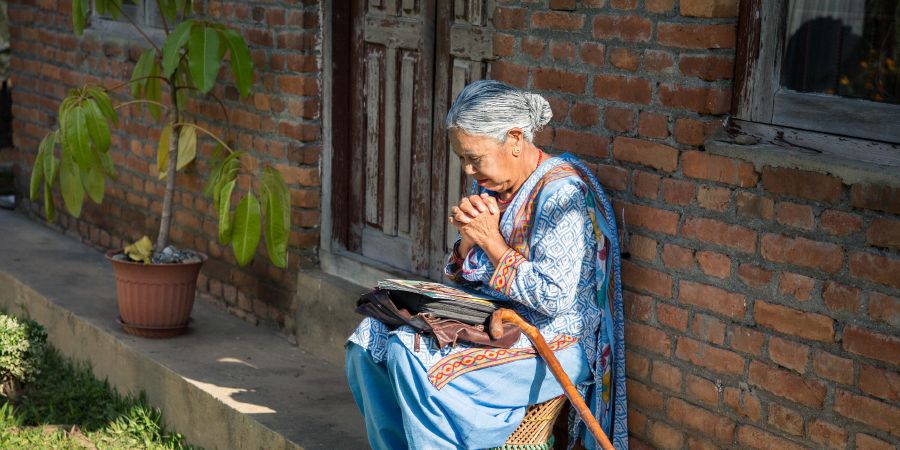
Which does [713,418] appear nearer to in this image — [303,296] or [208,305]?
[303,296]

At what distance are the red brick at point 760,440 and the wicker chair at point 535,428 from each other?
56cm

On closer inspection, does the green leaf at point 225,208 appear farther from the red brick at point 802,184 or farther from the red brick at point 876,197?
the red brick at point 876,197

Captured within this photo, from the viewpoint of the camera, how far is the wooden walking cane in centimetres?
327

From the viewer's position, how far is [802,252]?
3154mm

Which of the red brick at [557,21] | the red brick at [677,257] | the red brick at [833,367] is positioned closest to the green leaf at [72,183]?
the red brick at [557,21]

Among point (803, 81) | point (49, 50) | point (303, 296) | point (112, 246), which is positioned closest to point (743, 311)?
point (803, 81)

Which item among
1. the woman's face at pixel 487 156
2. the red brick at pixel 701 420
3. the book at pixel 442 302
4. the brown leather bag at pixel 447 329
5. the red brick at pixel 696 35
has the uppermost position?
the red brick at pixel 696 35

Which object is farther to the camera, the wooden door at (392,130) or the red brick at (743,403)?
the wooden door at (392,130)

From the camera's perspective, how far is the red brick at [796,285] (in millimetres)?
3148

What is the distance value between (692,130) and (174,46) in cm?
246

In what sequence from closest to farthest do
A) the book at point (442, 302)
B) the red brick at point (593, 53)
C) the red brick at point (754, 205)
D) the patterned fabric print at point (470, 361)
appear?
the red brick at point (754, 205), the patterned fabric print at point (470, 361), the book at point (442, 302), the red brick at point (593, 53)

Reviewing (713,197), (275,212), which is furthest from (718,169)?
(275,212)

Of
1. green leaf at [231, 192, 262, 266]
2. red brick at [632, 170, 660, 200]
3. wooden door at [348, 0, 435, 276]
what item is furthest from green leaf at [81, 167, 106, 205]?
red brick at [632, 170, 660, 200]

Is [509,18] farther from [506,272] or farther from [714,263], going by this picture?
[714,263]
